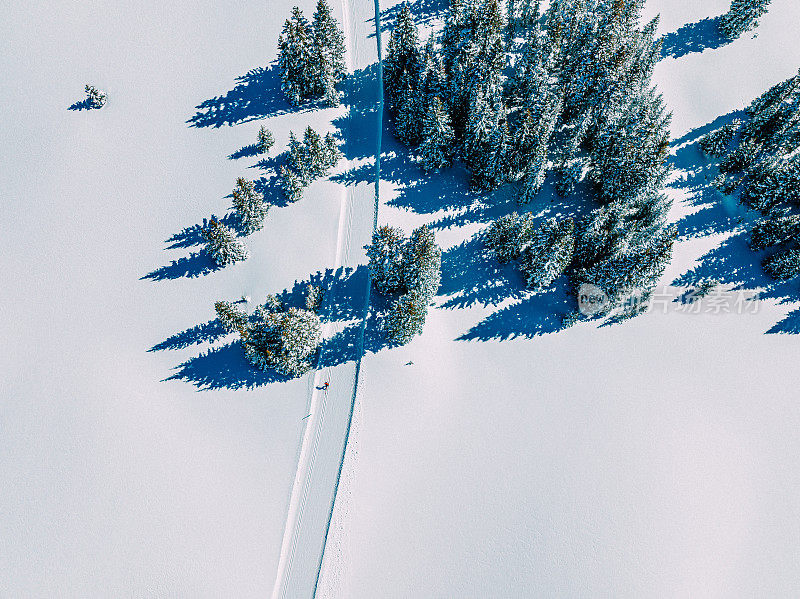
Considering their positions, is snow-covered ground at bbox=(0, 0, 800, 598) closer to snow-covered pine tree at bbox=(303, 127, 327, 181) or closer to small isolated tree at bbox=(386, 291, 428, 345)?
snow-covered pine tree at bbox=(303, 127, 327, 181)

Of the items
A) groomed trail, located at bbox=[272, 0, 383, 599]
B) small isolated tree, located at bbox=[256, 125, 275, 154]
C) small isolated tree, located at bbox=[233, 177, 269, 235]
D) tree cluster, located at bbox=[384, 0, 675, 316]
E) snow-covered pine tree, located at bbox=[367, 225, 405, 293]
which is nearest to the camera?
groomed trail, located at bbox=[272, 0, 383, 599]

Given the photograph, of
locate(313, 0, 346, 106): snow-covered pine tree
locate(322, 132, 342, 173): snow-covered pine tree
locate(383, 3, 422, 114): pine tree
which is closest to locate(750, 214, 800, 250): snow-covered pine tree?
locate(383, 3, 422, 114): pine tree

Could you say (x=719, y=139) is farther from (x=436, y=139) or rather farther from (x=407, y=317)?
(x=407, y=317)

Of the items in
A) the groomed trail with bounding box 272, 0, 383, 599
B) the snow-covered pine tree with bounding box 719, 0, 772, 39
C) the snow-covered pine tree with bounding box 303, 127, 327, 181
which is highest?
the snow-covered pine tree with bounding box 719, 0, 772, 39

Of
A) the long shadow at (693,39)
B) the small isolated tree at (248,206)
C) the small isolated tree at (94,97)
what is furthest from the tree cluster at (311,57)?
the long shadow at (693,39)

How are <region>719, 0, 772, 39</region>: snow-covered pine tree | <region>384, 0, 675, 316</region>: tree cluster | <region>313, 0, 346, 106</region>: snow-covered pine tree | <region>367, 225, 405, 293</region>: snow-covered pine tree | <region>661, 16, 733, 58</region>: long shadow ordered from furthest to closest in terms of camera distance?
<region>661, 16, 733, 58</region>: long shadow, <region>719, 0, 772, 39</region>: snow-covered pine tree, <region>313, 0, 346, 106</region>: snow-covered pine tree, <region>384, 0, 675, 316</region>: tree cluster, <region>367, 225, 405, 293</region>: snow-covered pine tree

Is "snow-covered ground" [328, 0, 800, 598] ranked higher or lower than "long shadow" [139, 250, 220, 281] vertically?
lower

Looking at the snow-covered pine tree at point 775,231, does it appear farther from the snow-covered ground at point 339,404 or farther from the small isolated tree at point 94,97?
the small isolated tree at point 94,97
